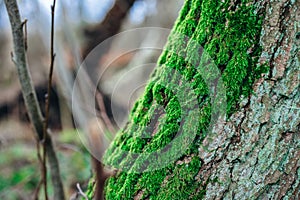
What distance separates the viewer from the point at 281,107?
81cm

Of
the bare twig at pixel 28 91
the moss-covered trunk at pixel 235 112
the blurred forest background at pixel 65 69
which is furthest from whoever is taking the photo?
the blurred forest background at pixel 65 69

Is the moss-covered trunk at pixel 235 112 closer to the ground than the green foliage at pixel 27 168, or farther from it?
farther from it

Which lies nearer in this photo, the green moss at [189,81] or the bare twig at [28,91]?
the green moss at [189,81]

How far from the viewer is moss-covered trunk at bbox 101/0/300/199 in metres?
0.80

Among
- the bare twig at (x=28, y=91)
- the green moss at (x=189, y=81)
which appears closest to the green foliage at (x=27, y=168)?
the bare twig at (x=28, y=91)

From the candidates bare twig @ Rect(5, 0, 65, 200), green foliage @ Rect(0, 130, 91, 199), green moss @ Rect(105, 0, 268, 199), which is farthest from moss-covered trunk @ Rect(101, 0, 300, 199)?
green foliage @ Rect(0, 130, 91, 199)

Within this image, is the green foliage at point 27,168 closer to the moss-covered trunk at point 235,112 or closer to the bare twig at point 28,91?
the bare twig at point 28,91

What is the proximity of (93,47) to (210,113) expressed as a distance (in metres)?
5.89

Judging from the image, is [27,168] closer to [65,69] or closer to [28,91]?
[65,69]

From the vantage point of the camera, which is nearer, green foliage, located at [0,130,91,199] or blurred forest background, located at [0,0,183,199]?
blurred forest background, located at [0,0,183,199]

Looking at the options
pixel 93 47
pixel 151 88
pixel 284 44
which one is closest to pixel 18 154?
pixel 93 47

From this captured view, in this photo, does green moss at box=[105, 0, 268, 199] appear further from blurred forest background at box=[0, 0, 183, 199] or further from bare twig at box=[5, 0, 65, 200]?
blurred forest background at box=[0, 0, 183, 199]

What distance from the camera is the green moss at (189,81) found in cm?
81

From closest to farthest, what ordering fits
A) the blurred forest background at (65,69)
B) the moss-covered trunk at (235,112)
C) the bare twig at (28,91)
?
the moss-covered trunk at (235,112), the bare twig at (28,91), the blurred forest background at (65,69)
